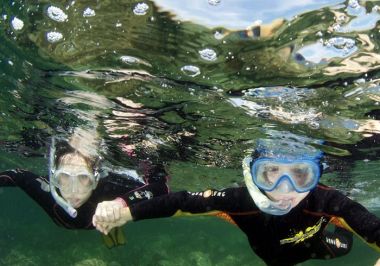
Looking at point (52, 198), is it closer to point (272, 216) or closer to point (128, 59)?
→ point (128, 59)

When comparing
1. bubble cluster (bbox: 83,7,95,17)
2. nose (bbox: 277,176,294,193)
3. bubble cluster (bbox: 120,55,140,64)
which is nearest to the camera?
bubble cluster (bbox: 83,7,95,17)

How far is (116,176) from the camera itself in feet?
68.2

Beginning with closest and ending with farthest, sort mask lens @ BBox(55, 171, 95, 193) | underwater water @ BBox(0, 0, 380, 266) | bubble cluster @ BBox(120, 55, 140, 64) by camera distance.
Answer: underwater water @ BBox(0, 0, 380, 266) → bubble cluster @ BBox(120, 55, 140, 64) → mask lens @ BBox(55, 171, 95, 193)

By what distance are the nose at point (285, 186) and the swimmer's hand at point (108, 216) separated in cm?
313

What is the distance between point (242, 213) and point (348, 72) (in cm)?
371

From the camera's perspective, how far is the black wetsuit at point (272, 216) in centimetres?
632

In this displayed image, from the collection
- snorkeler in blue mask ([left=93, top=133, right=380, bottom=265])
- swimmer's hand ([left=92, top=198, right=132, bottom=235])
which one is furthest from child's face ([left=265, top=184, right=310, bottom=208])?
swimmer's hand ([left=92, top=198, right=132, bottom=235])

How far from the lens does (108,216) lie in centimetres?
538

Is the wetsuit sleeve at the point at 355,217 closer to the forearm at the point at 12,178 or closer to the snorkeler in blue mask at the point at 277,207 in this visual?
the snorkeler in blue mask at the point at 277,207

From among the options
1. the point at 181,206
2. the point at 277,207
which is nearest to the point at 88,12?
the point at 181,206

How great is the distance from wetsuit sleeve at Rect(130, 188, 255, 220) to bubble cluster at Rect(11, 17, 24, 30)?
4216mm

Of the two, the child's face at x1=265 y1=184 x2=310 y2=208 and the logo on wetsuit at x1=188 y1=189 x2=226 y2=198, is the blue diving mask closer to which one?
the child's face at x1=265 y1=184 x2=310 y2=208

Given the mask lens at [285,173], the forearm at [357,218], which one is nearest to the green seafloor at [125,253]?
the mask lens at [285,173]

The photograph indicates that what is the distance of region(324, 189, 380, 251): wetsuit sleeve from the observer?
216 inches
